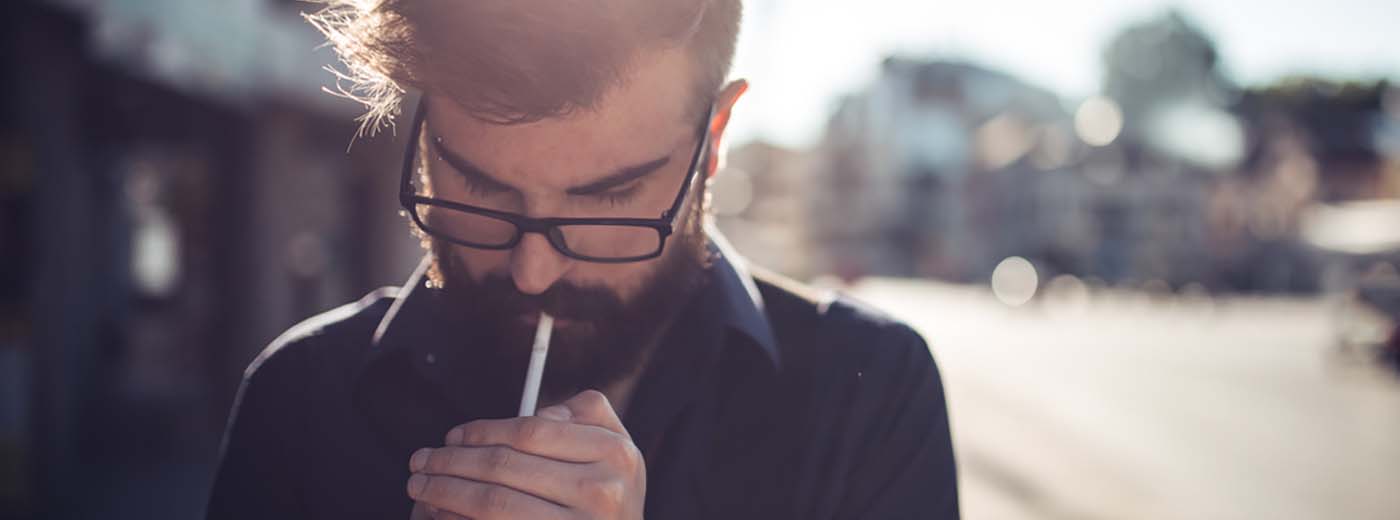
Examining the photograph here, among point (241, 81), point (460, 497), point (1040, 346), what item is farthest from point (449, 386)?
point (1040, 346)

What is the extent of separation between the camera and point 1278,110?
2158 inches

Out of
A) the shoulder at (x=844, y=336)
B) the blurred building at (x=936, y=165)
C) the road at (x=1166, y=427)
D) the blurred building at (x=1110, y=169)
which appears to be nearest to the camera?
the shoulder at (x=844, y=336)

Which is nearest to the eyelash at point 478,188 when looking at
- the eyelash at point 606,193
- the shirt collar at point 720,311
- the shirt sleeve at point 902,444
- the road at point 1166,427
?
the eyelash at point 606,193

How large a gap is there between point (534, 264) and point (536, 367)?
0.89 ft

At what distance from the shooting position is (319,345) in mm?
1688

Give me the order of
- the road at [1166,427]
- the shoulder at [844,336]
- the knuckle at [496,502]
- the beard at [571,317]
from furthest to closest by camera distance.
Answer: the road at [1166,427]
the shoulder at [844,336]
the beard at [571,317]
the knuckle at [496,502]

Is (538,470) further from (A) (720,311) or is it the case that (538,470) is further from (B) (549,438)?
(A) (720,311)

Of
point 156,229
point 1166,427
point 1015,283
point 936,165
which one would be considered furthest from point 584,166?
point 936,165

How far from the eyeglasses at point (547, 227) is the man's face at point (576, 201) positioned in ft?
0.05

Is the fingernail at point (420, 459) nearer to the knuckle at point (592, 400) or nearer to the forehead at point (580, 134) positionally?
the knuckle at point (592, 400)

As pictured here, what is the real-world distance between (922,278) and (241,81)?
151 ft

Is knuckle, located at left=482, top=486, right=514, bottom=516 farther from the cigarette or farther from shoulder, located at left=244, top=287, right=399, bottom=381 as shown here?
shoulder, located at left=244, top=287, right=399, bottom=381

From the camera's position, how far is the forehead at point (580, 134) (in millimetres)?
1483

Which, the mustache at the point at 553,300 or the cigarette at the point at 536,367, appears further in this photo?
the mustache at the point at 553,300
